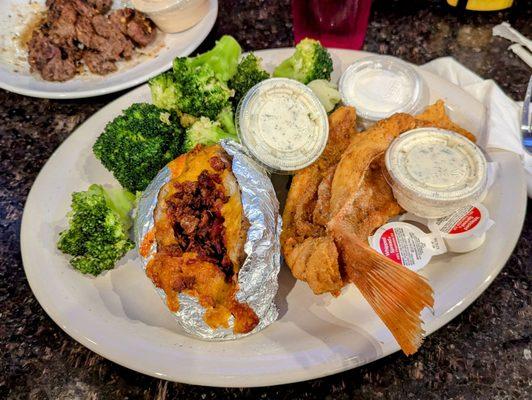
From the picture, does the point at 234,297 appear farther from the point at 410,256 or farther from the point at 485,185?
the point at 485,185

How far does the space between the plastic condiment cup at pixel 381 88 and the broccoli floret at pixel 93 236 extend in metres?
0.92

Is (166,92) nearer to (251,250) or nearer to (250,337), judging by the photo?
(251,250)

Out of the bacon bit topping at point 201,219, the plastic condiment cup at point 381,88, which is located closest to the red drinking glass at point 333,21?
the plastic condiment cup at point 381,88

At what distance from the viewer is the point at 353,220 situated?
150 centimetres

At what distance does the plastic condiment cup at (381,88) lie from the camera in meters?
1.79

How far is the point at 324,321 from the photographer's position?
148 centimetres

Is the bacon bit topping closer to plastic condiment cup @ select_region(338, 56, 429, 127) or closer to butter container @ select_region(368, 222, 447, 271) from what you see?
butter container @ select_region(368, 222, 447, 271)

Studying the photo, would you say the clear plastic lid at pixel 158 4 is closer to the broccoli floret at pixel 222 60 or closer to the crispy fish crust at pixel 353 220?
the broccoli floret at pixel 222 60

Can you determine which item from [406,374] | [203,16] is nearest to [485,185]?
[406,374]

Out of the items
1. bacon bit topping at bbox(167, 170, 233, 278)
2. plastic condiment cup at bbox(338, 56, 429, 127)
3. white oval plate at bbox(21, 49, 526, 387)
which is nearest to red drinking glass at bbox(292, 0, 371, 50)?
plastic condiment cup at bbox(338, 56, 429, 127)

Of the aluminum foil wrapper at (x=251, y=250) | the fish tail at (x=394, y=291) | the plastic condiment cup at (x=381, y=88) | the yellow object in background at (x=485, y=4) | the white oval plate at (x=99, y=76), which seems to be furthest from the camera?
the yellow object in background at (x=485, y=4)

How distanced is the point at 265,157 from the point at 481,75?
112 centimetres

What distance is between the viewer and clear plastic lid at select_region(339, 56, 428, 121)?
5.87 ft

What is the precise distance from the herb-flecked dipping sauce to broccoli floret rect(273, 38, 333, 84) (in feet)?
0.50
